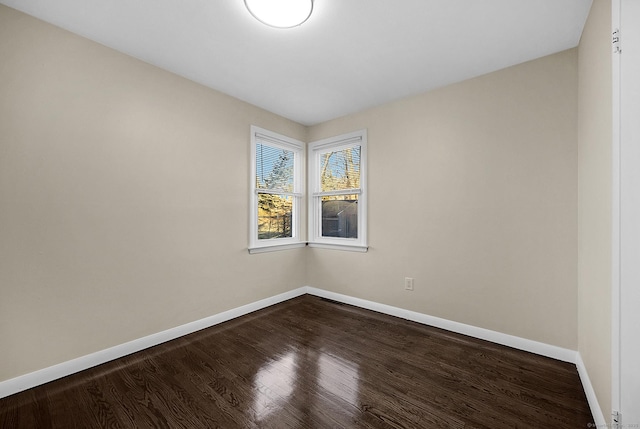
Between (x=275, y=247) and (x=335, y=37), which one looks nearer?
(x=335, y=37)

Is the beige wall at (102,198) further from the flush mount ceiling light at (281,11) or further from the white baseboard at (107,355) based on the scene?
the flush mount ceiling light at (281,11)

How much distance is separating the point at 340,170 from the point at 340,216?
2.10ft

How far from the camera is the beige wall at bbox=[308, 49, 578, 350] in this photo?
215 centimetres

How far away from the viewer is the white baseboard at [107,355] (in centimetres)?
175

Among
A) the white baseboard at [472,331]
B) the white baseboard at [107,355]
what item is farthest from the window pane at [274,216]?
the white baseboard at [472,331]

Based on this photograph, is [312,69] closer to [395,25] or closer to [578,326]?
[395,25]

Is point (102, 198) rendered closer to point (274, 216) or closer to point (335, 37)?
point (274, 216)

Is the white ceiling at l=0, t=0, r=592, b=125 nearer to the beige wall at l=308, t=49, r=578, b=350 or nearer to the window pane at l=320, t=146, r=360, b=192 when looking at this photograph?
the beige wall at l=308, t=49, r=578, b=350

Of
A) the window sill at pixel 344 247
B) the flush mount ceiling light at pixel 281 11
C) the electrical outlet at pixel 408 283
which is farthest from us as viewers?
the window sill at pixel 344 247

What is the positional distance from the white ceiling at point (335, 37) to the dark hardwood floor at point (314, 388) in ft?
8.22

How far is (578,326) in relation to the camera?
2068 millimetres

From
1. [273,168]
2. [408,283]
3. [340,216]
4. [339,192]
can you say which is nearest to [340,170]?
[339,192]

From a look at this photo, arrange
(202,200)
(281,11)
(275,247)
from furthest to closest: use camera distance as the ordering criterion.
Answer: (275,247)
(202,200)
(281,11)

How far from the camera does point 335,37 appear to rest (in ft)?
6.66
